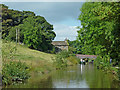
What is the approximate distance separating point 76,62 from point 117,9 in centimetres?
4508

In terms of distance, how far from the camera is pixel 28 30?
6788cm

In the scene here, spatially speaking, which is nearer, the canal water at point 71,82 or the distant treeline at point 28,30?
the canal water at point 71,82

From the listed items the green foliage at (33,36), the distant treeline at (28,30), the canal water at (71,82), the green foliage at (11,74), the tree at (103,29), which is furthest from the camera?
the distant treeline at (28,30)

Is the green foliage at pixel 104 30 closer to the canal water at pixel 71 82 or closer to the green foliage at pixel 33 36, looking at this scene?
the canal water at pixel 71 82

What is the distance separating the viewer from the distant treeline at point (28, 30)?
223 ft

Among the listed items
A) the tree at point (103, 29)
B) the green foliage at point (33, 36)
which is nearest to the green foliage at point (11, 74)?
the tree at point (103, 29)

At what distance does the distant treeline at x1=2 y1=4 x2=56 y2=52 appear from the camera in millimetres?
68062

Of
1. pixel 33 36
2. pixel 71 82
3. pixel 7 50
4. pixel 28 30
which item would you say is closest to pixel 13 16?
pixel 28 30

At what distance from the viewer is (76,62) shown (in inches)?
2253

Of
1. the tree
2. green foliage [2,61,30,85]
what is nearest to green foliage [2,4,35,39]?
green foliage [2,61,30,85]

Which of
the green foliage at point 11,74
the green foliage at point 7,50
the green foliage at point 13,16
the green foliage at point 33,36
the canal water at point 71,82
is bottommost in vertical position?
the canal water at point 71,82

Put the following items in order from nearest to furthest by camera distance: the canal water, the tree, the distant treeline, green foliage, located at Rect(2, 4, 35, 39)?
1. the tree
2. the canal water
3. the distant treeline
4. green foliage, located at Rect(2, 4, 35, 39)

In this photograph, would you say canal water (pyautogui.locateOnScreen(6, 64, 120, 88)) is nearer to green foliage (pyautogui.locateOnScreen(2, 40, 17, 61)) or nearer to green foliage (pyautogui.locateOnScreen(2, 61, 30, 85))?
green foliage (pyautogui.locateOnScreen(2, 61, 30, 85))

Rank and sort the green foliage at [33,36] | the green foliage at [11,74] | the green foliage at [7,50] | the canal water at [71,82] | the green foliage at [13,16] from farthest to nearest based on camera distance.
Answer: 1. the green foliage at [13,16]
2. the green foliage at [33,36]
3. the green foliage at [7,50]
4. the green foliage at [11,74]
5. the canal water at [71,82]
